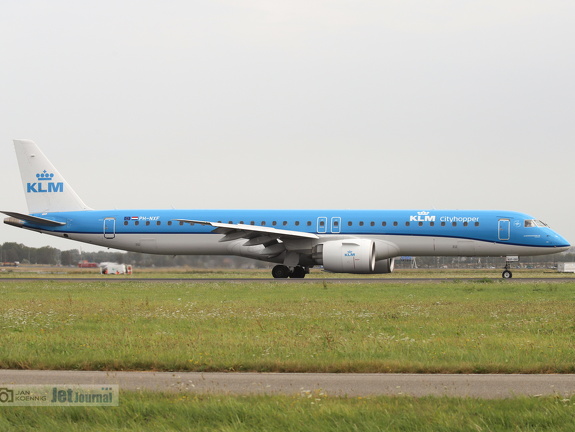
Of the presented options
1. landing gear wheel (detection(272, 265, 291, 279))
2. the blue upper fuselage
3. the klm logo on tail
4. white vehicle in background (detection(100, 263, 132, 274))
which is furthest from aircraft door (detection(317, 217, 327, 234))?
white vehicle in background (detection(100, 263, 132, 274))

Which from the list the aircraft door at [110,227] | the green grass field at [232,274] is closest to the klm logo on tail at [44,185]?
the aircraft door at [110,227]

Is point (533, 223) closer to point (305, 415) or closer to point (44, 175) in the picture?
point (44, 175)

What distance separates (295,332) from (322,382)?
208 inches

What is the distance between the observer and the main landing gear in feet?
132

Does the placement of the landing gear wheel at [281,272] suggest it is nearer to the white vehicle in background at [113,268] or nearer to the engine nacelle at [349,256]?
the engine nacelle at [349,256]

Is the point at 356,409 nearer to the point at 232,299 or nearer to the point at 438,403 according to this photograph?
the point at 438,403

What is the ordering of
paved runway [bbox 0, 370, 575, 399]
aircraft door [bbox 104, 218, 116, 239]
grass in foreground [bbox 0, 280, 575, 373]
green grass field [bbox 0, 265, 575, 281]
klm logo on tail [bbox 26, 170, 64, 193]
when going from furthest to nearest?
green grass field [bbox 0, 265, 575, 281]
klm logo on tail [bbox 26, 170, 64, 193]
aircraft door [bbox 104, 218, 116, 239]
grass in foreground [bbox 0, 280, 575, 373]
paved runway [bbox 0, 370, 575, 399]

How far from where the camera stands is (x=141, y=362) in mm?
11641

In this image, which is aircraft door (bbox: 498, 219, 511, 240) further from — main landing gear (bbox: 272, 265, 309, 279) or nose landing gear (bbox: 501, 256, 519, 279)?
main landing gear (bbox: 272, 265, 309, 279)

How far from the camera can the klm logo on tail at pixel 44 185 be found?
44.0m

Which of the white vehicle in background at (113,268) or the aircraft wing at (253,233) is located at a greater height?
the aircraft wing at (253,233)

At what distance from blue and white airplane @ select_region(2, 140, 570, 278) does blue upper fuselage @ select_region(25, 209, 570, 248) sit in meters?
0.05

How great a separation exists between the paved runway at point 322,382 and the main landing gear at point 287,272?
1157 inches

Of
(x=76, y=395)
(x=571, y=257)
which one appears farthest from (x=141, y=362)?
(x=571, y=257)
